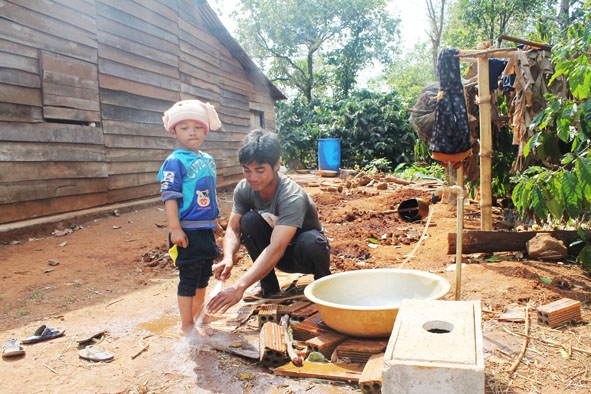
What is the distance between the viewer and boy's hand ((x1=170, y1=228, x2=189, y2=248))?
8.02 feet

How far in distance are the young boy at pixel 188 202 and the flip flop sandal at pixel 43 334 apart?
2.40 feet

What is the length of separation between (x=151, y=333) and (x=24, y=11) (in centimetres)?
469

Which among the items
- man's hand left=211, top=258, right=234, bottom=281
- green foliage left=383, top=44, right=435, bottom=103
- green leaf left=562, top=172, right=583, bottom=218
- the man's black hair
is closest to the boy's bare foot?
man's hand left=211, top=258, right=234, bottom=281

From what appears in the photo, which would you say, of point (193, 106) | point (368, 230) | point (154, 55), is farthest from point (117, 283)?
point (154, 55)

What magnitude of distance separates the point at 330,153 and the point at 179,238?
12.6 m

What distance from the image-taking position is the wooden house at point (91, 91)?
5.17 m

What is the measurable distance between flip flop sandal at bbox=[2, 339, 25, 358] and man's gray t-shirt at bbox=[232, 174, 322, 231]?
58.1 inches

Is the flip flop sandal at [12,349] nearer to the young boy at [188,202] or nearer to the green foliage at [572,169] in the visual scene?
the young boy at [188,202]

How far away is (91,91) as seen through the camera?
633 centimetres

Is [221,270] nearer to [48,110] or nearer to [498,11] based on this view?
[48,110]

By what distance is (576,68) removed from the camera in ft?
8.82

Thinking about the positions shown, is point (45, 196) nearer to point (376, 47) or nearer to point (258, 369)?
point (258, 369)

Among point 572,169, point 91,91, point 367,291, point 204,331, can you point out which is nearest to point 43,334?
point 204,331

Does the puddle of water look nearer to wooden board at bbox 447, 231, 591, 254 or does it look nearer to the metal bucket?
wooden board at bbox 447, 231, 591, 254
